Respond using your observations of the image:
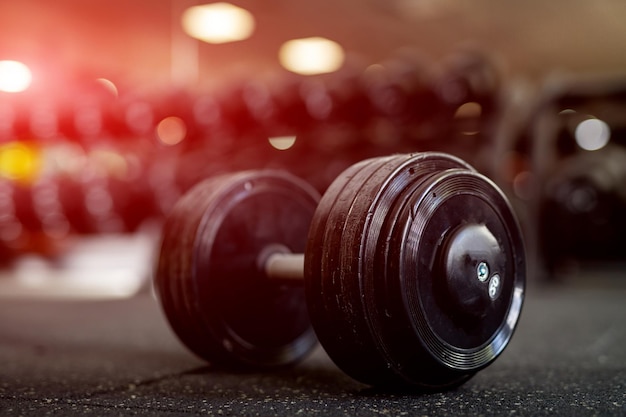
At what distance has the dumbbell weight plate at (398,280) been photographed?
849 millimetres

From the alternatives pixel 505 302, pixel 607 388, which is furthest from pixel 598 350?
pixel 505 302

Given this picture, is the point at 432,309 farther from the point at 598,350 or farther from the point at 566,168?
the point at 566,168

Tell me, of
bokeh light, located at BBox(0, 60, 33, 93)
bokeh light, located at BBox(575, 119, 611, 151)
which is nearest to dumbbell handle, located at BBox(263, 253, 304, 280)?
bokeh light, located at BBox(575, 119, 611, 151)

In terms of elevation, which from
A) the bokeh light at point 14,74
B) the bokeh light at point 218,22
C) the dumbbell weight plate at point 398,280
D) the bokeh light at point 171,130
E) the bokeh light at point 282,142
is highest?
the bokeh light at point 218,22

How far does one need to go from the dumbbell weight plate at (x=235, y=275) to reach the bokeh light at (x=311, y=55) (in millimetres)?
5705

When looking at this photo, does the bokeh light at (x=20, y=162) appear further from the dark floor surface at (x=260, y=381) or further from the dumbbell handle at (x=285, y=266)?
the dumbbell handle at (x=285, y=266)

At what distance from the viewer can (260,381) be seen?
1070mm

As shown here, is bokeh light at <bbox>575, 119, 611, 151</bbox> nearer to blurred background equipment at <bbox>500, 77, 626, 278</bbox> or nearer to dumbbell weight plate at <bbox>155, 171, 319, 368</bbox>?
blurred background equipment at <bbox>500, 77, 626, 278</bbox>

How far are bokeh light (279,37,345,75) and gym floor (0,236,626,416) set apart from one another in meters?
5.37

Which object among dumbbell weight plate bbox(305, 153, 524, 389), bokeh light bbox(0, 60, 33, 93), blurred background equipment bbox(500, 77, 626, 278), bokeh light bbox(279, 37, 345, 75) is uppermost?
bokeh light bbox(279, 37, 345, 75)

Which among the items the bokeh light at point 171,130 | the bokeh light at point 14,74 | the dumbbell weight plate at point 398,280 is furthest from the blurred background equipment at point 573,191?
the bokeh light at point 14,74

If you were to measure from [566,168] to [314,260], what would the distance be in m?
2.32

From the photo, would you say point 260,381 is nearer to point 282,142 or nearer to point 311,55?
point 282,142

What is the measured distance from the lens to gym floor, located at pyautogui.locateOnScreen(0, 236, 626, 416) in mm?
878
